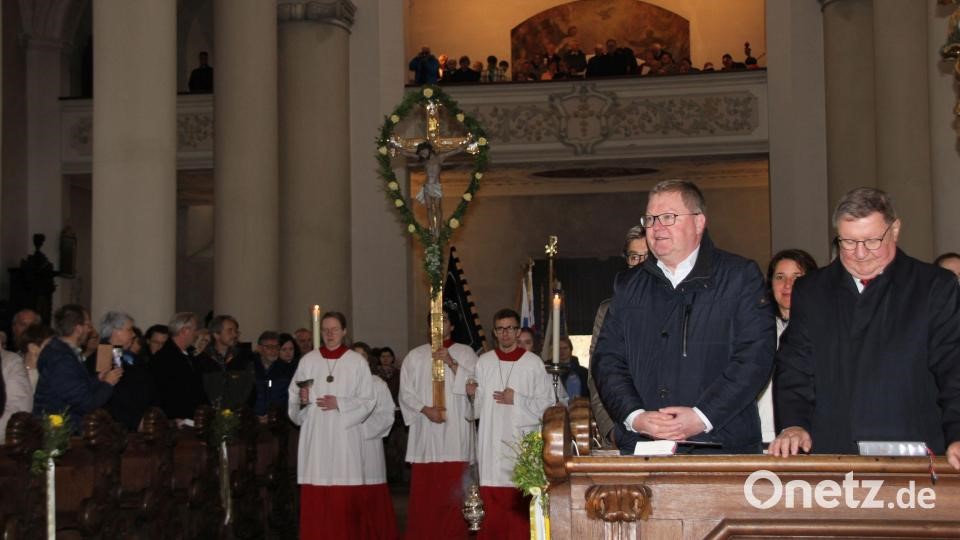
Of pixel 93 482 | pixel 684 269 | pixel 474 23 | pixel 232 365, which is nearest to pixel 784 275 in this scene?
pixel 684 269

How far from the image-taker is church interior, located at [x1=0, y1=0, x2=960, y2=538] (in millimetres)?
12492

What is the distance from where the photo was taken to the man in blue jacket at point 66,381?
27.6 feet

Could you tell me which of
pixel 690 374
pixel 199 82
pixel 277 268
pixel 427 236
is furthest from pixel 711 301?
pixel 199 82

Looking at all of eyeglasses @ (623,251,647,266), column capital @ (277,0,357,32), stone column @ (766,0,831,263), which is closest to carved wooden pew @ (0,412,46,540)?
eyeglasses @ (623,251,647,266)

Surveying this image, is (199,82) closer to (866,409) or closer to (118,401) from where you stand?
(118,401)

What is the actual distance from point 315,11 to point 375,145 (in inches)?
87.9

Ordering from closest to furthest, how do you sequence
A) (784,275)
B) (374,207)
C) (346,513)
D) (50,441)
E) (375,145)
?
1. (784,275)
2. (50,441)
3. (346,513)
4. (375,145)
5. (374,207)

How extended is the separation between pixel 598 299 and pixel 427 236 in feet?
47.4

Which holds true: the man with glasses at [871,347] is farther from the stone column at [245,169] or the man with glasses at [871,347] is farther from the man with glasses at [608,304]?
the stone column at [245,169]

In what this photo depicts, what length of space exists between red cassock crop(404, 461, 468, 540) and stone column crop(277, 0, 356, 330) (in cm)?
675

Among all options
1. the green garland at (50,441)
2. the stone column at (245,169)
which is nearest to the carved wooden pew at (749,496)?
the green garland at (50,441)

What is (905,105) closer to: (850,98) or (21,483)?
(850,98)

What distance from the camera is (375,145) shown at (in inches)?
786

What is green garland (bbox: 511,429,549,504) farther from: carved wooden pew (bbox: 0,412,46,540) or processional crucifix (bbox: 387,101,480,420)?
processional crucifix (bbox: 387,101,480,420)
